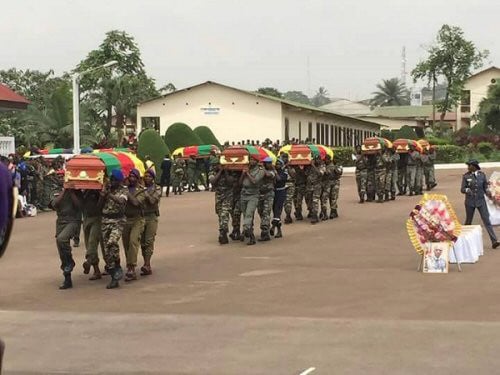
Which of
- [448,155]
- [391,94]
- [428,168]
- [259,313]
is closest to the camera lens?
[259,313]

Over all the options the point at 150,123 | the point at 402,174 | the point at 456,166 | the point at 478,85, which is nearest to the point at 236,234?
the point at 402,174

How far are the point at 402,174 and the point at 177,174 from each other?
8.93 metres

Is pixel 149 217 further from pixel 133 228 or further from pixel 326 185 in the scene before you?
pixel 326 185

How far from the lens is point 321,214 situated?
20141 mm

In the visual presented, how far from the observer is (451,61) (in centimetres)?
6488

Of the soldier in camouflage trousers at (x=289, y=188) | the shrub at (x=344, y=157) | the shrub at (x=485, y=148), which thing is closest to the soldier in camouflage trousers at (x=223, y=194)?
the soldier in camouflage trousers at (x=289, y=188)

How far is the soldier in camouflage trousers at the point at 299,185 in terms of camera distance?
19.4 meters

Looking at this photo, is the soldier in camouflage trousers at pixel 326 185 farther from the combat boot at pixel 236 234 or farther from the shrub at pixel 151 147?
the shrub at pixel 151 147

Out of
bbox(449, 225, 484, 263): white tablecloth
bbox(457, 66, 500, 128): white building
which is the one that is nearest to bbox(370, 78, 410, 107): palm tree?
bbox(457, 66, 500, 128): white building

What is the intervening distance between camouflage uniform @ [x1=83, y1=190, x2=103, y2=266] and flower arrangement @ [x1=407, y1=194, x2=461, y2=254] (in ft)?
16.1

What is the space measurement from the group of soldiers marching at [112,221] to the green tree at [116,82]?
125ft

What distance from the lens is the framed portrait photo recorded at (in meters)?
12.3

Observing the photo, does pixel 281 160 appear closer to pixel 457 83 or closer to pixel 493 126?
pixel 493 126

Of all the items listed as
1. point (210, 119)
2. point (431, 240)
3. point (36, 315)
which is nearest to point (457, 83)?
point (210, 119)
